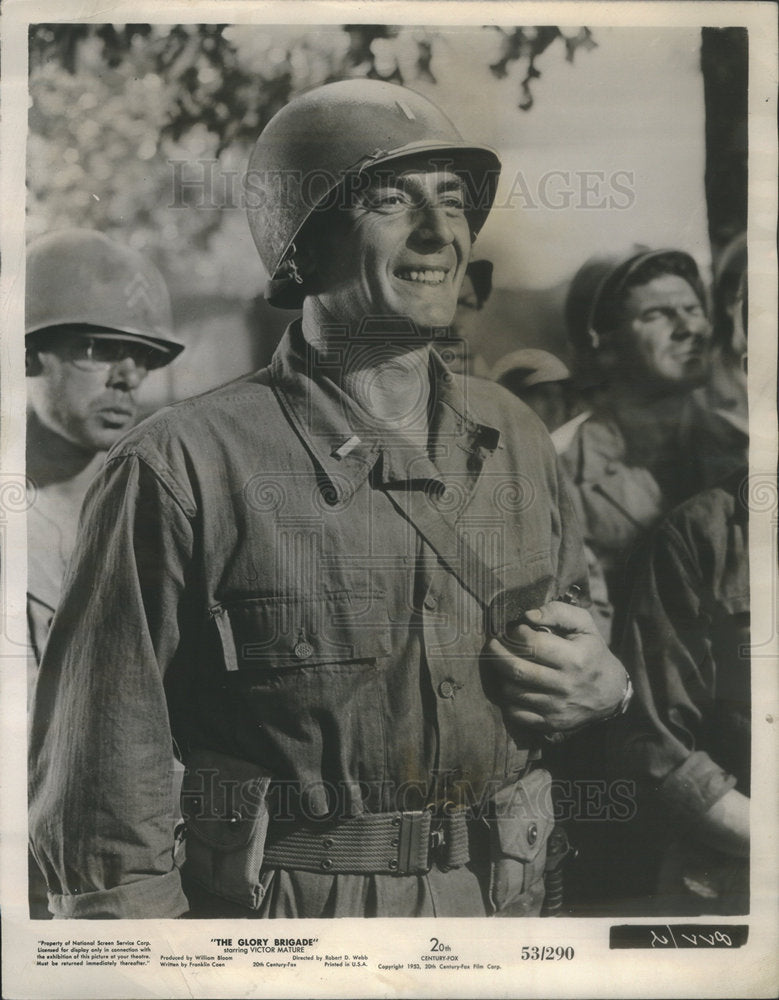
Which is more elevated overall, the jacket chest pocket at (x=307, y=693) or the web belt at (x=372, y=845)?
the jacket chest pocket at (x=307, y=693)

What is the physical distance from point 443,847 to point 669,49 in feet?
7.30

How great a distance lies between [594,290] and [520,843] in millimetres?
1480

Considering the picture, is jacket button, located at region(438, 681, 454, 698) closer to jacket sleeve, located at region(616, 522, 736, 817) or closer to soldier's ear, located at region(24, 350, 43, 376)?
jacket sleeve, located at region(616, 522, 736, 817)

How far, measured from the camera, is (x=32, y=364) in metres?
2.56

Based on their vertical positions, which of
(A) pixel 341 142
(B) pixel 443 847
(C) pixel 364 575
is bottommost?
(B) pixel 443 847

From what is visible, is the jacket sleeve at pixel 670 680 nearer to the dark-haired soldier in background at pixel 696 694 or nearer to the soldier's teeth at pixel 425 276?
the dark-haired soldier in background at pixel 696 694

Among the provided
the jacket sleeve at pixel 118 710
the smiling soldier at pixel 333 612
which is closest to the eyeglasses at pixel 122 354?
the smiling soldier at pixel 333 612

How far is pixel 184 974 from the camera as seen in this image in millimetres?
2537

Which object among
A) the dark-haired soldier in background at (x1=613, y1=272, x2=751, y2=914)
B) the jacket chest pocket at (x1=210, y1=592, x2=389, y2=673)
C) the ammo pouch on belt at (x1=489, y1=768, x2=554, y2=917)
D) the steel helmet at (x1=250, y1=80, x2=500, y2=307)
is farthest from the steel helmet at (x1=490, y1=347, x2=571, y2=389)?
the ammo pouch on belt at (x1=489, y1=768, x2=554, y2=917)

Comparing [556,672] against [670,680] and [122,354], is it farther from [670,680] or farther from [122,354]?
[122,354]

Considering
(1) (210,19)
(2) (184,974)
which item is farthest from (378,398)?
(2) (184,974)

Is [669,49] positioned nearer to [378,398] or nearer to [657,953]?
[378,398]

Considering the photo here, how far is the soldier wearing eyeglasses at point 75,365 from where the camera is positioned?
8.29ft

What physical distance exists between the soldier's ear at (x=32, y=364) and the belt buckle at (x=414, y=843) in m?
1.51
